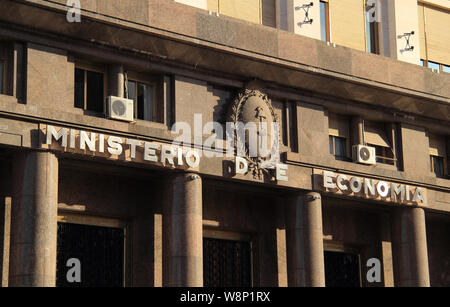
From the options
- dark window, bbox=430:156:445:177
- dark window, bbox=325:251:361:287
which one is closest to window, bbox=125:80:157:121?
dark window, bbox=325:251:361:287

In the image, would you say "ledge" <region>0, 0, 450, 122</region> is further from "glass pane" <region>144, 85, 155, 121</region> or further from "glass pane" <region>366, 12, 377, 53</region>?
"glass pane" <region>366, 12, 377, 53</region>

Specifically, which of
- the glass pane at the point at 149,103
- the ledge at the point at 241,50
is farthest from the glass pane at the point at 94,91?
the glass pane at the point at 149,103

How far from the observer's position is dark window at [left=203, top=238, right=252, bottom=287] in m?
26.9

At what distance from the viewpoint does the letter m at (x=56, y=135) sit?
74.5ft

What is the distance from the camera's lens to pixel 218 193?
27.3 m

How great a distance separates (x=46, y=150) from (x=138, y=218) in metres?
4.10

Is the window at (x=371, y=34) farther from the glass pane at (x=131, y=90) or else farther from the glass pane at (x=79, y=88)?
the glass pane at (x=79, y=88)

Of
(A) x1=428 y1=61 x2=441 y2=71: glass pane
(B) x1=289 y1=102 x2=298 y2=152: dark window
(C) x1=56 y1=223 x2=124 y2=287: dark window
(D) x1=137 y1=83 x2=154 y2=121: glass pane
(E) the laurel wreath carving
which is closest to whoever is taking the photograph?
(C) x1=56 y1=223 x2=124 y2=287: dark window

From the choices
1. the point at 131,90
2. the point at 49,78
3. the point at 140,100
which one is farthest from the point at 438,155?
the point at 49,78

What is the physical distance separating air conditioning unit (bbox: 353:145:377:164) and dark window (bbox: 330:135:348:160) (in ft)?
1.74

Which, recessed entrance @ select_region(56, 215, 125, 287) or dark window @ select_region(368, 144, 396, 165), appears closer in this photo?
recessed entrance @ select_region(56, 215, 125, 287)

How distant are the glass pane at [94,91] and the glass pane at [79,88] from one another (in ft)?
0.59

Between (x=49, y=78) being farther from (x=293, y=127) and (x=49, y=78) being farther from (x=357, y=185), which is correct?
(x=357, y=185)

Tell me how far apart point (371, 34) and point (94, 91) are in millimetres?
11077
